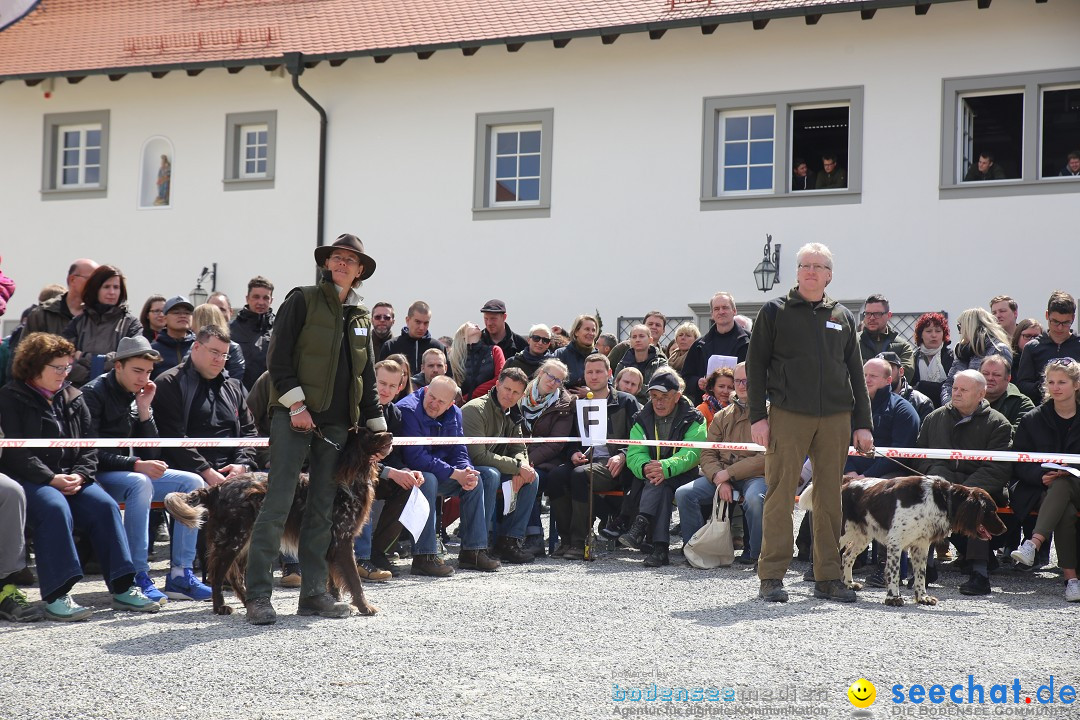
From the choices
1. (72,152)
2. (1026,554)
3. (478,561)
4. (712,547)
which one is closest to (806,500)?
(712,547)

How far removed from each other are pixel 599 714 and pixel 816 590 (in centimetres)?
374

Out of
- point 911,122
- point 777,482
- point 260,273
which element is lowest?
point 777,482

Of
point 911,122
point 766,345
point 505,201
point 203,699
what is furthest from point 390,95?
point 203,699

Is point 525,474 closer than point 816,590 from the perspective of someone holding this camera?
No

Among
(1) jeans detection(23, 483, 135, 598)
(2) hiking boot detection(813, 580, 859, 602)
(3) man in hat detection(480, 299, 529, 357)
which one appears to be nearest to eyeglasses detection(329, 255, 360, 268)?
(1) jeans detection(23, 483, 135, 598)

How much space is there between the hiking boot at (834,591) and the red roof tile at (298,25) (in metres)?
10.6

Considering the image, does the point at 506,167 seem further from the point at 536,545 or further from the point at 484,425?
the point at 536,545

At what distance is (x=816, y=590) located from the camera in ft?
27.0

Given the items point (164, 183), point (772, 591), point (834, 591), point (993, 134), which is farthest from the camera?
point (164, 183)

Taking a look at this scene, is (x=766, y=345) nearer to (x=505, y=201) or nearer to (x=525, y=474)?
(x=525, y=474)

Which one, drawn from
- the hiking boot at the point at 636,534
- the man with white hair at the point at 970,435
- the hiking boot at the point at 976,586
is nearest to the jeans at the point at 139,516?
the hiking boot at the point at 636,534

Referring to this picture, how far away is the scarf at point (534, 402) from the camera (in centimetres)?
1103

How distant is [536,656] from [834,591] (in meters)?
2.88

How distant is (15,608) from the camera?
701 centimetres
